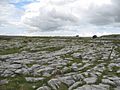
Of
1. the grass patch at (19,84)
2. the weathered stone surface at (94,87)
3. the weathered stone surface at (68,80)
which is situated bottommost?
the grass patch at (19,84)

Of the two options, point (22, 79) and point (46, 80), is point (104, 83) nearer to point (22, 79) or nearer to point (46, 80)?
point (46, 80)

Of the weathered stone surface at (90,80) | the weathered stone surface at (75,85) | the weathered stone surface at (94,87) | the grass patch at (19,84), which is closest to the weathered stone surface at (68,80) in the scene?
the weathered stone surface at (75,85)

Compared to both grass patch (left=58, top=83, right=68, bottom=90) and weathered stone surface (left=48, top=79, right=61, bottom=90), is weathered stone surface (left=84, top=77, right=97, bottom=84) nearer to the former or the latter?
grass patch (left=58, top=83, right=68, bottom=90)

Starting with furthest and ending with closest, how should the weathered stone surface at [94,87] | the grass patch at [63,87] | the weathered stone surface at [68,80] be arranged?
1. the weathered stone surface at [68,80]
2. the grass patch at [63,87]
3. the weathered stone surface at [94,87]

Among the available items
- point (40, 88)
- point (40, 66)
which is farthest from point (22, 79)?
point (40, 66)

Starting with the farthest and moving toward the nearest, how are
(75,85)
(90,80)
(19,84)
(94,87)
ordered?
1. (90,80)
2. (19,84)
3. (75,85)
4. (94,87)

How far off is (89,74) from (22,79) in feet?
14.7

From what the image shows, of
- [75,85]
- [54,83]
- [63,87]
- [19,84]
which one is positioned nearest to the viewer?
[63,87]

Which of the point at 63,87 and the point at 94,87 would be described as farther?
the point at 63,87

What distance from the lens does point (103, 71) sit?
1723 cm

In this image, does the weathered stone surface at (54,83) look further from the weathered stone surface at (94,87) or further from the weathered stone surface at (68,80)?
the weathered stone surface at (94,87)

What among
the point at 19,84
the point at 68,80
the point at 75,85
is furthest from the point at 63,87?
the point at 19,84

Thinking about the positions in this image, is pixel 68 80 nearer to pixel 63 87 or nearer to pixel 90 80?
pixel 63 87

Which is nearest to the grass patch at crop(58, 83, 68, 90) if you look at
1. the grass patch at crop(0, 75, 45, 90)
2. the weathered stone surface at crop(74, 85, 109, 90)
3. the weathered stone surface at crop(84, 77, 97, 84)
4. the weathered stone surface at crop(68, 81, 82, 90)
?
the weathered stone surface at crop(68, 81, 82, 90)
